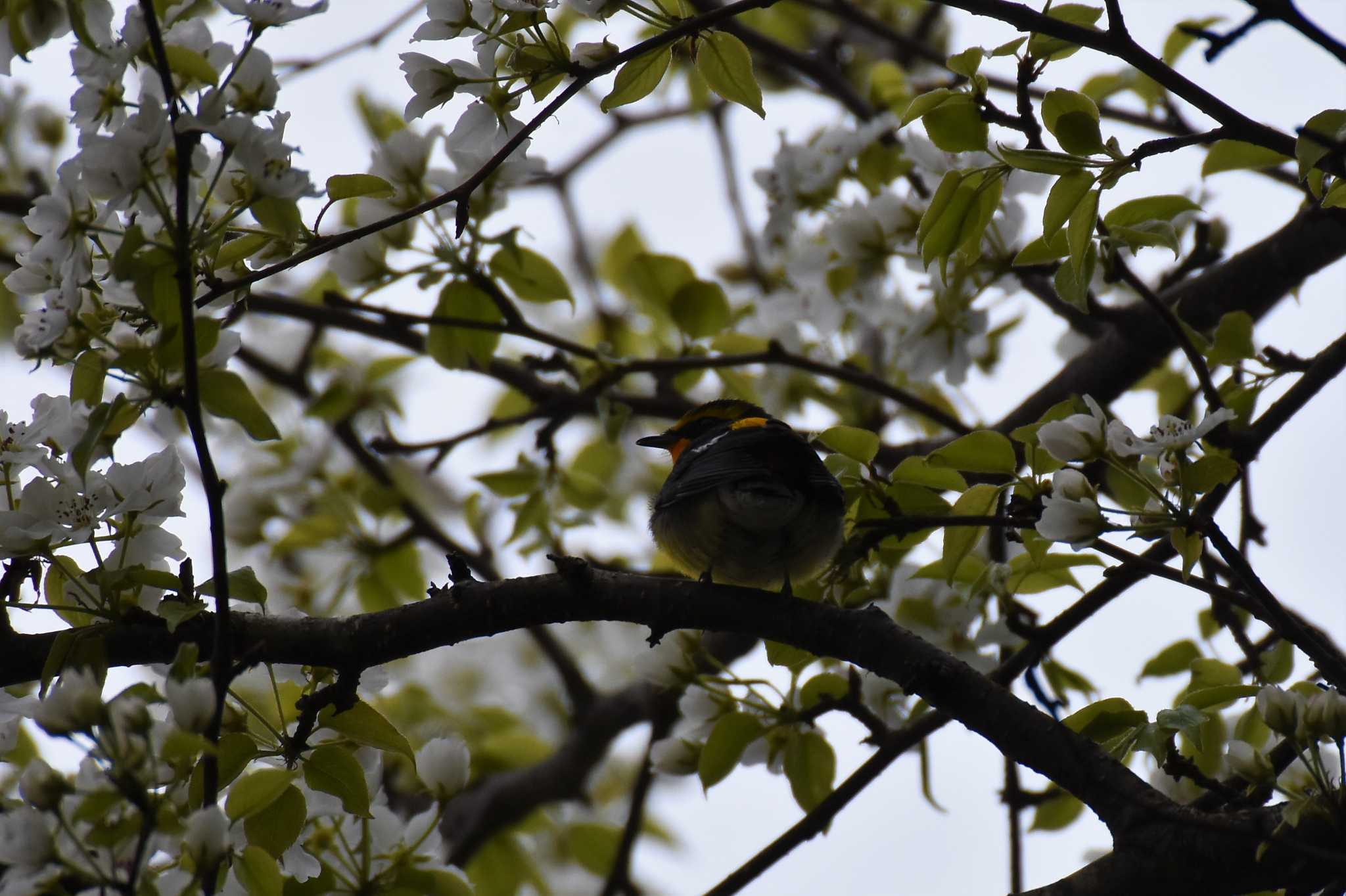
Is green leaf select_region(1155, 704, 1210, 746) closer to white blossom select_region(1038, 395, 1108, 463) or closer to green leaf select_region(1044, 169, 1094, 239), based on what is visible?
white blossom select_region(1038, 395, 1108, 463)

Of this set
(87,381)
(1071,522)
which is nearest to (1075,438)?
(1071,522)

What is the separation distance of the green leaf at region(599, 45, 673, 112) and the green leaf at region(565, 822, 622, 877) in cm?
308

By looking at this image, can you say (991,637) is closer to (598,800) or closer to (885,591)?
(885,591)

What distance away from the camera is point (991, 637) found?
138 inches

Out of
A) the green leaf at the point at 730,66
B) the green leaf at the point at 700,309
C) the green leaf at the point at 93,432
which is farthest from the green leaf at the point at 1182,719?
the green leaf at the point at 700,309

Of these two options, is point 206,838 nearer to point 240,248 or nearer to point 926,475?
point 240,248

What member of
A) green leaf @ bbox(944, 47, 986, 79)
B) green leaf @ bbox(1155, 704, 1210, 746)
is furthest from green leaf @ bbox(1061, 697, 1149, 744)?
green leaf @ bbox(944, 47, 986, 79)

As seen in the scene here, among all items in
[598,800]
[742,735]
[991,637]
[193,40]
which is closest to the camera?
[193,40]

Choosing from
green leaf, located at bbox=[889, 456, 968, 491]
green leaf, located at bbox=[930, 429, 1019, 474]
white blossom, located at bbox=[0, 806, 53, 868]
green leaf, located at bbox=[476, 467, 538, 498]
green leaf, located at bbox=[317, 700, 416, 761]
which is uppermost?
green leaf, located at bbox=[476, 467, 538, 498]

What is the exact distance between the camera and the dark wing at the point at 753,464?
376cm

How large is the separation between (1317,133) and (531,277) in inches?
86.7

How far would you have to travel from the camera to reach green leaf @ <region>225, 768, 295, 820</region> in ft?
6.98

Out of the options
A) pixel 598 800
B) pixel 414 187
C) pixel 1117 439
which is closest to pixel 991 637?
pixel 1117 439

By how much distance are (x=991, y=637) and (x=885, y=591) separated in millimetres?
313
